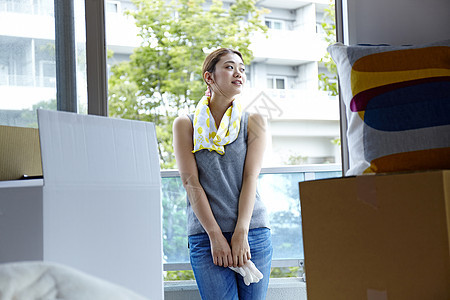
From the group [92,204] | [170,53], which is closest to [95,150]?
[92,204]

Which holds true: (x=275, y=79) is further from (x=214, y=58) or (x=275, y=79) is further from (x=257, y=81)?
(x=214, y=58)

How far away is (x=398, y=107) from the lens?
3.48 feet

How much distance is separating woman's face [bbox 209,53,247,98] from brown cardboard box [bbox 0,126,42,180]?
2.03 feet

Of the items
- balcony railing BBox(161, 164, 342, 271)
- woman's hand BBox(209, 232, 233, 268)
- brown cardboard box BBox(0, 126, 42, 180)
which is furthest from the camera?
balcony railing BBox(161, 164, 342, 271)

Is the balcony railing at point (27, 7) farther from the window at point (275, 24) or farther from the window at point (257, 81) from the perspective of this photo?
the window at point (275, 24)

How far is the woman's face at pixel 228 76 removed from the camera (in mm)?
1633

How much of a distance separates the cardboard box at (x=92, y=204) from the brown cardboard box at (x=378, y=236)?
16.4 inches

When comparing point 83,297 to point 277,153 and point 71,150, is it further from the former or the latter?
point 277,153

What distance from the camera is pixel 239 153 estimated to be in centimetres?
157

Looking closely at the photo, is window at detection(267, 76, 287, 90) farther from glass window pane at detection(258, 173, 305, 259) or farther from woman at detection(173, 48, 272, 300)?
woman at detection(173, 48, 272, 300)

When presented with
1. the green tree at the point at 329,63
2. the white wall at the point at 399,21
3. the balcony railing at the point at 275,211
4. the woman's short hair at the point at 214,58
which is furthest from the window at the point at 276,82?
the white wall at the point at 399,21

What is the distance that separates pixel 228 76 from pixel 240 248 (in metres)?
0.56

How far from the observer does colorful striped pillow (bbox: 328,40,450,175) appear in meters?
1.02

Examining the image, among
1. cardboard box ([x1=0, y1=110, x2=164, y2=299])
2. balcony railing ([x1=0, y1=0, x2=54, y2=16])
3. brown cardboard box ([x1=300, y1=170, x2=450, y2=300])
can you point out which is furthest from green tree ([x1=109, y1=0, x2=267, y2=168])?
brown cardboard box ([x1=300, y1=170, x2=450, y2=300])
